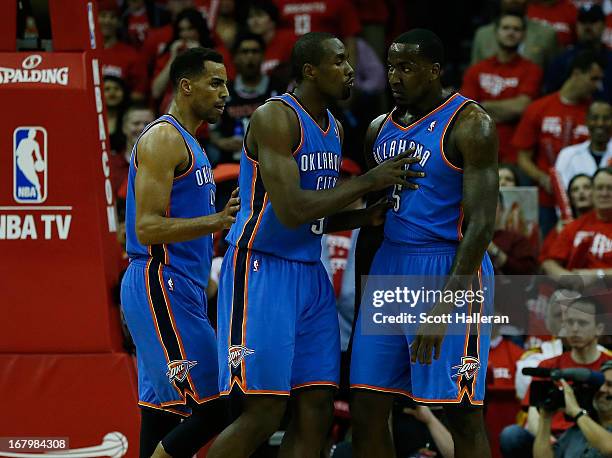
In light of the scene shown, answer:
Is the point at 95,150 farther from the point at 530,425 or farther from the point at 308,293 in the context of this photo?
the point at 530,425

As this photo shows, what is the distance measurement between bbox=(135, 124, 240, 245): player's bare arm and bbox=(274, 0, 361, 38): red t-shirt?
561 centimetres

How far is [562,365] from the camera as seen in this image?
707 centimetres

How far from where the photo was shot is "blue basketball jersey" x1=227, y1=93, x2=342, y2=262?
539 cm

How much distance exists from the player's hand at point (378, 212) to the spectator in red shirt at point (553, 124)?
14.6 feet

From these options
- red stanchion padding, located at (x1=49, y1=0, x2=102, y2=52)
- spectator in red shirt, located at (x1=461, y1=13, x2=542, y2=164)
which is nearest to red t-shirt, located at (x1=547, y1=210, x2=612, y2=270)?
spectator in red shirt, located at (x1=461, y1=13, x2=542, y2=164)

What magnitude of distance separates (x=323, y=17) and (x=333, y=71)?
226 inches

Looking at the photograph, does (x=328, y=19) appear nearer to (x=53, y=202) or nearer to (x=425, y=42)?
(x=53, y=202)

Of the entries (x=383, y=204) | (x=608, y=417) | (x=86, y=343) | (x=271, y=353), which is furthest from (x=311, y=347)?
(x=608, y=417)

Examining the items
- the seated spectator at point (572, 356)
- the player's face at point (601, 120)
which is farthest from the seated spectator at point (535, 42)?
the seated spectator at point (572, 356)

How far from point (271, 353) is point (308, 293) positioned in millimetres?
349

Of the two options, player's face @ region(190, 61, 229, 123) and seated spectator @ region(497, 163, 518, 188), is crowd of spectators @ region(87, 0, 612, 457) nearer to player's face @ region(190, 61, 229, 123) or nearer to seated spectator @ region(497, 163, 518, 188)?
seated spectator @ region(497, 163, 518, 188)

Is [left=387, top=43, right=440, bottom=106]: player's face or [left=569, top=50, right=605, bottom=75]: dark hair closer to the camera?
→ [left=387, top=43, right=440, bottom=106]: player's face

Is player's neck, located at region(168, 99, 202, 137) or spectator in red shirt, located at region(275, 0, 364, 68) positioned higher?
spectator in red shirt, located at region(275, 0, 364, 68)

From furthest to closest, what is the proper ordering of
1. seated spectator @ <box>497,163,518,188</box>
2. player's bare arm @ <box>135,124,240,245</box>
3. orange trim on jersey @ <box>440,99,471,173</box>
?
seated spectator @ <box>497,163,518,188</box>
player's bare arm @ <box>135,124,240,245</box>
orange trim on jersey @ <box>440,99,471,173</box>
